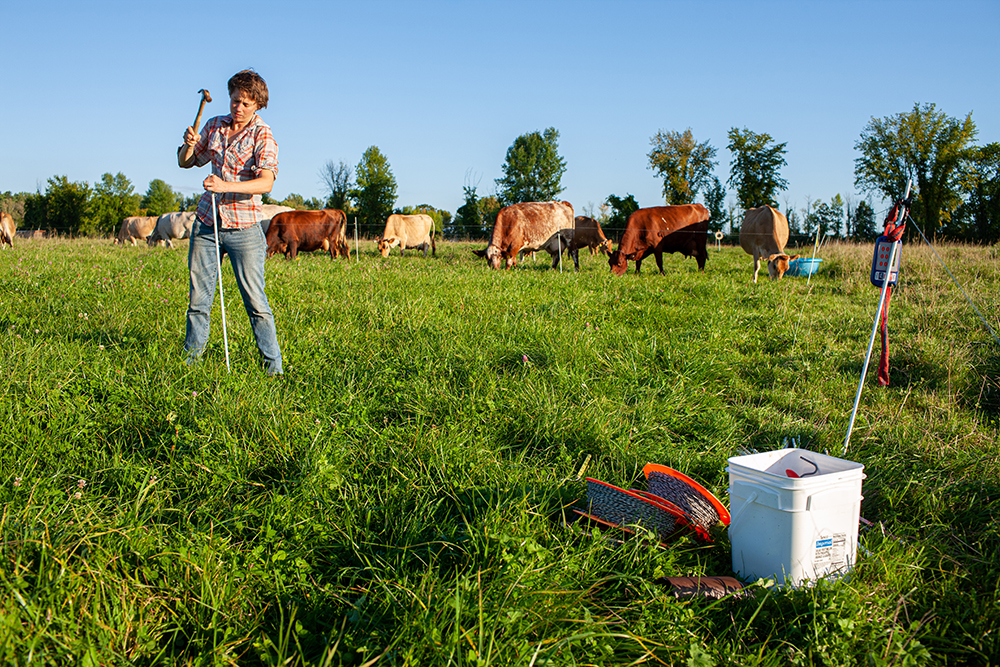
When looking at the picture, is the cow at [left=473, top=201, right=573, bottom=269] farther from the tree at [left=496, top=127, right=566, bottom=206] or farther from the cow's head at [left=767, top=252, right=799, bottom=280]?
the tree at [left=496, top=127, right=566, bottom=206]

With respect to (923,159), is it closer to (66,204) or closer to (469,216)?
(469,216)

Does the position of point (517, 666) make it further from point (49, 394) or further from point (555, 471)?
point (49, 394)

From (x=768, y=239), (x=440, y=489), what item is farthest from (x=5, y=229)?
(x=440, y=489)

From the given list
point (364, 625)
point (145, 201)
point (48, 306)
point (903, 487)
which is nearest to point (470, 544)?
point (364, 625)

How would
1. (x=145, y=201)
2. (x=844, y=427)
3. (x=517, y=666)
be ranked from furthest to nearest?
1. (x=145, y=201)
2. (x=844, y=427)
3. (x=517, y=666)

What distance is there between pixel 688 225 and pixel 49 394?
13.3 meters

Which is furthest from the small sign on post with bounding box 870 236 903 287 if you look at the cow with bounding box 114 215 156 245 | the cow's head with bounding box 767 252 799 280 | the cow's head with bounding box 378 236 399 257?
the cow with bounding box 114 215 156 245

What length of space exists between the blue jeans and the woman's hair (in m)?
0.87

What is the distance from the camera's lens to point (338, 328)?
18.4 ft

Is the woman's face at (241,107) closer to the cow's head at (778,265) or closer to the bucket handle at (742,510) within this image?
the bucket handle at (742,510)

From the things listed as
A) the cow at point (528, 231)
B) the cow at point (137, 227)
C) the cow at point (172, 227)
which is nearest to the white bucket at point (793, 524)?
the cow at point (528, 231)

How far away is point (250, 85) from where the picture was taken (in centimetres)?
406

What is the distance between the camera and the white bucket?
2.26m

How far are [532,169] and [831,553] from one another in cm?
7088
